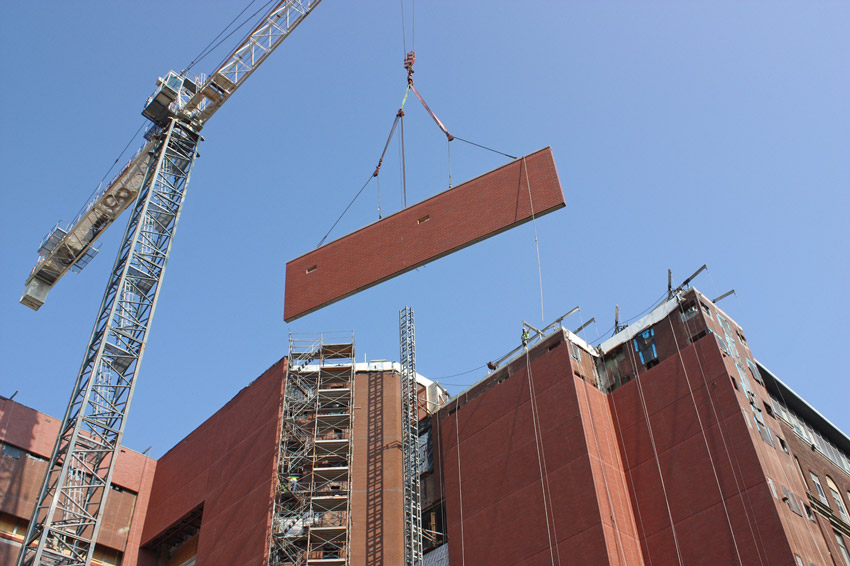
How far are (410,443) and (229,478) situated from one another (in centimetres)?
1292

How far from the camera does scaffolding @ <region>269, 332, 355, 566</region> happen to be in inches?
1802

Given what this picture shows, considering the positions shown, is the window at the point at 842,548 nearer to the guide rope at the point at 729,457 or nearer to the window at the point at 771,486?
the window at the point at 771,486

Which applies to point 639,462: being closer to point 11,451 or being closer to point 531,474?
point 531,474

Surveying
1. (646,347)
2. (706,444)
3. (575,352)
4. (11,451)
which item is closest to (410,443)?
(575,352)

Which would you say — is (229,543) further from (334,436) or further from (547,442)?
(547,442)

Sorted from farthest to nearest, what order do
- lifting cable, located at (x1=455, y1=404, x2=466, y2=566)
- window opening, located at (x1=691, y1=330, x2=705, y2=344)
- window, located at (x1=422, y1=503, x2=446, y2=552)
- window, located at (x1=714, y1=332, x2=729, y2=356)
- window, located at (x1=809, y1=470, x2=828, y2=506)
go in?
1. window, located at (x1=422, y1=503, x2=446, y2=552)
2. window, located at (x1=809, y1=470, x2=828, y2=506)
3. lifting cable, located at (x1=455, y1=404, x2=466, y2=566)
4. window opening, located at (x1=691, y1=330, x2=705, y2=344)
5. window, located at (x1=714, y1=332, x2=729, y2=356)

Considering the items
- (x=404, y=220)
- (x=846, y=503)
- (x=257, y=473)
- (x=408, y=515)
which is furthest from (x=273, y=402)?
(x=846, y=503)

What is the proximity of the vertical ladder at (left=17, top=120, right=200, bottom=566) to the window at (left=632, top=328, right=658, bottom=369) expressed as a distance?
89.5ft

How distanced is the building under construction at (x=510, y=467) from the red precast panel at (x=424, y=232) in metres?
12.0

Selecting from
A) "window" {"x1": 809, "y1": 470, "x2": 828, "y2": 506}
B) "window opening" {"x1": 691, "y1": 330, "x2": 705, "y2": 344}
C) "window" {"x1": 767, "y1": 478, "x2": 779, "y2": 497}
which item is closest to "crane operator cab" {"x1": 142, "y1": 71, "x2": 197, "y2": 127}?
"window opening" {"x1": 691, "y1": 330, "x2": 705, "y2": 344}

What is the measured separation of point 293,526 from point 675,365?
2358cm

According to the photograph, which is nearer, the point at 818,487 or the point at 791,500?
the point at 791,500

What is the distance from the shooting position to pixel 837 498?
4816cm

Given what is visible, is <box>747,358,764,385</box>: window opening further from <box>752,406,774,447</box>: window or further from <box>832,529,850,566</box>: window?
<box>832,529,850,566</box>: window
